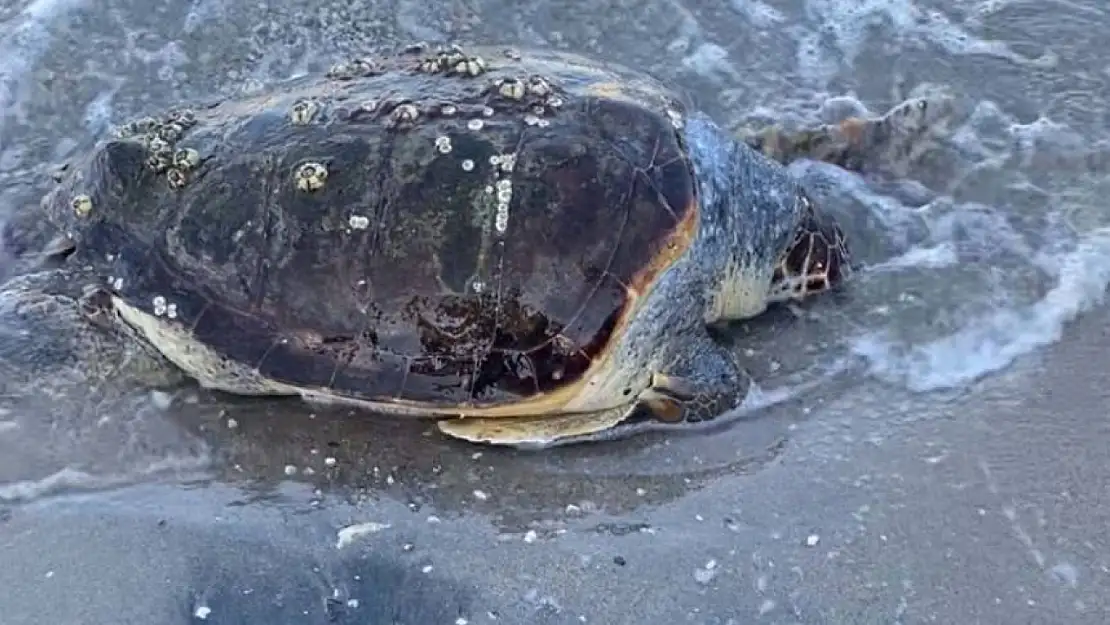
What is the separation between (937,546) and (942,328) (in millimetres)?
900

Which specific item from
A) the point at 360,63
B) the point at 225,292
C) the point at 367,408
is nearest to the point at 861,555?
the point at 367,408

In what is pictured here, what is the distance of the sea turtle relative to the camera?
133 inches

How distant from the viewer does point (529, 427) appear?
3.49 m

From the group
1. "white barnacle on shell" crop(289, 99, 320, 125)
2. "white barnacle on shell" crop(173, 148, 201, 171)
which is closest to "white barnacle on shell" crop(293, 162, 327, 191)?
"white barnacle on shell" crop(289, 99, 320, 125)

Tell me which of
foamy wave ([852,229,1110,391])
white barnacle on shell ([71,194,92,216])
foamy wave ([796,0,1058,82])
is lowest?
foamy wave ([852,229,1110,391])

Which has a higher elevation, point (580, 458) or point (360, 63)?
point (360, 63)

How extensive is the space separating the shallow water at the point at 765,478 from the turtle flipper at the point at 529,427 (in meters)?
0.05

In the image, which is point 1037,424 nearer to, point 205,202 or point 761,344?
point 761,344

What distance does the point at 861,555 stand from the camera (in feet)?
10.0

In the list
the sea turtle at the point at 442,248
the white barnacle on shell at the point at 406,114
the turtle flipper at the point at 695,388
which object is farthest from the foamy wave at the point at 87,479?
the turtle flipper at the point at 695,388

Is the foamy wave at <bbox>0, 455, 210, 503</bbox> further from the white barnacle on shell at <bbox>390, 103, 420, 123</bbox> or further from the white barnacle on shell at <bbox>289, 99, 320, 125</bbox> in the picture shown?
the white barnacle on shell at <bbox>390, 103, 420, 123</bbox>

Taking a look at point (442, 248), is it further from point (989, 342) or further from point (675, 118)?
point (989, 342)

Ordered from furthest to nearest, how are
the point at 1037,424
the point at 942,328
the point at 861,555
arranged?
the point at 942,328
the point at 1037,424
the point at 861,555

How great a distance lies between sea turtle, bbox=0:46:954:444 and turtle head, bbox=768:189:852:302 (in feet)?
0.70
